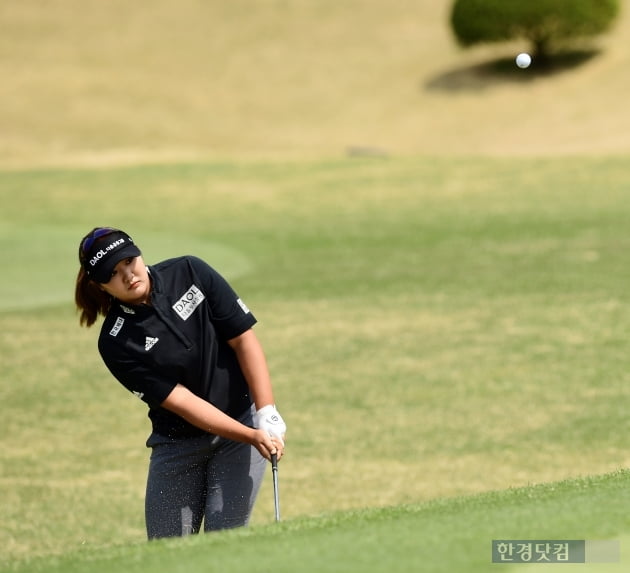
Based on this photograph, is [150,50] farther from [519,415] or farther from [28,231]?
[519,415]

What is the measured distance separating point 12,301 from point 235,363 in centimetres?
1060

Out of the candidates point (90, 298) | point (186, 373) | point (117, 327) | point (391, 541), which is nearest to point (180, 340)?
point (186, 373)

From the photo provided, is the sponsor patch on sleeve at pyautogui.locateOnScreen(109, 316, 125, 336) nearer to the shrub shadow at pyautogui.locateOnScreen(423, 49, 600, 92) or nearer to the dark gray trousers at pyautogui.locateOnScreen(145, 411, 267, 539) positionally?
the dark gray trousers at pyautogui.locateOnScreen(145, 411, 267, 539)

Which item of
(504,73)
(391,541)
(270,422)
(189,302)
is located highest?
(504,73)

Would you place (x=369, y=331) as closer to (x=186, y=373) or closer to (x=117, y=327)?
(x=186, y=373)

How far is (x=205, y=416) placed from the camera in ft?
17.0

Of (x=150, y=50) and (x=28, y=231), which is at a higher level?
(x=150, y=50)

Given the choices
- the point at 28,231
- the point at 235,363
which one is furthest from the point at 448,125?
the point at 235,363

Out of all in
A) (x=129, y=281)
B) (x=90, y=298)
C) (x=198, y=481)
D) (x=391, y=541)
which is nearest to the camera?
(x=391, y=541)

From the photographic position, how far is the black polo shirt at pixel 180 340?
5.24 m

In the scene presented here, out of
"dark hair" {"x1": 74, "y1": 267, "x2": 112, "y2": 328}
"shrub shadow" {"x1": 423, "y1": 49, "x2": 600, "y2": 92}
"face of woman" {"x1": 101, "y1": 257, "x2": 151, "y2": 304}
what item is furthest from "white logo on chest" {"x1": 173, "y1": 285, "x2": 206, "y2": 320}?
"shrub shadow" {"x1": 423, "y1": 49, "x2": 600, "y2": 92}

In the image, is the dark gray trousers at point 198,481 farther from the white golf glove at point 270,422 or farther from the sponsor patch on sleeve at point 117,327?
the sponsor patch on sleeve at point 117,327

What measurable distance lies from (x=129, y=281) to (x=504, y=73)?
43.6m

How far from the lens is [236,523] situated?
5551 millimetres
